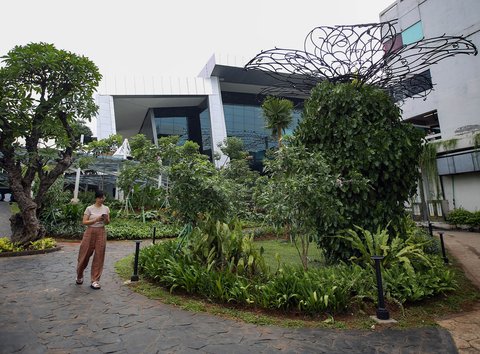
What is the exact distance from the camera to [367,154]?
6.43 metres

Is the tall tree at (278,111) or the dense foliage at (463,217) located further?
the tall tree at (278,111)

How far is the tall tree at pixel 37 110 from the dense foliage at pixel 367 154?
6.69 metres

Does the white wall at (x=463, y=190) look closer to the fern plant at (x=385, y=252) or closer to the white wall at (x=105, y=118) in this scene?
the fern plant at (x=385, y=252)

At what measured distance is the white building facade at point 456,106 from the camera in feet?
54.6

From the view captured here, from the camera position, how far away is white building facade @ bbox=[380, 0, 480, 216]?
1666 cm

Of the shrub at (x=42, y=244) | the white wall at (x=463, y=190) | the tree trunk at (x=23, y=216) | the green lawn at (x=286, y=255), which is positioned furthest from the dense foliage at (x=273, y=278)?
the white wall at (x=463, y=190)

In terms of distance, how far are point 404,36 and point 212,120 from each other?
823 inches

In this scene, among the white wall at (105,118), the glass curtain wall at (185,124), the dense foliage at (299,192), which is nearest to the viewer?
the dense foliage at (299,192)

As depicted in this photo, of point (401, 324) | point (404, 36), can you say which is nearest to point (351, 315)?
point (401, 324)

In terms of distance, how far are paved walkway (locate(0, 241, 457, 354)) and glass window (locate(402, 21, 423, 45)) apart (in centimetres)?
2152

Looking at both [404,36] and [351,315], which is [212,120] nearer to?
[404,36]

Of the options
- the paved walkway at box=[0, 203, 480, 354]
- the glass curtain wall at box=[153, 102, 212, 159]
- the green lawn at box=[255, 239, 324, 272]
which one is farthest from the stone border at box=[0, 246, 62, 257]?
the glass curtain wall at box=[153, 102, 212, 159]

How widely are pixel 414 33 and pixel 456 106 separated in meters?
5.98

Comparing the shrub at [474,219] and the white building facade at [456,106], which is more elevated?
the white building facade at [456,106]
